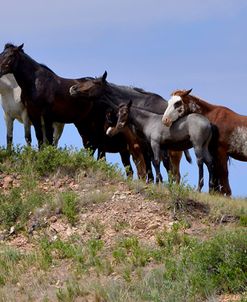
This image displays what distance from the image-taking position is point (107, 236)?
1566cm

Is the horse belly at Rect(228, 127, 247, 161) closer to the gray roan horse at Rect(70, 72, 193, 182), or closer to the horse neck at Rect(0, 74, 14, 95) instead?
the gray roan horse at Rect(70, 72, 193, 182)

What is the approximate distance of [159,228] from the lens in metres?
15.7

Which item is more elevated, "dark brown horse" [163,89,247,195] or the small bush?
"dark brown horse" [163,89,247,195]

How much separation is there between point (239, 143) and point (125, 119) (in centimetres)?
264

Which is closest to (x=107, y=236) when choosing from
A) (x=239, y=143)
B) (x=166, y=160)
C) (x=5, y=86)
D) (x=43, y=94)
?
(x=239, y=143)

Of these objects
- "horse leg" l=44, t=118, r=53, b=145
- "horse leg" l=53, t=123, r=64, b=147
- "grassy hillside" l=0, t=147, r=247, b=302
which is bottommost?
"grassy hillside" l=0, t=147, r=247, b=302

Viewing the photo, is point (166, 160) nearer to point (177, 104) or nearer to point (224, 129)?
point (177, 104)

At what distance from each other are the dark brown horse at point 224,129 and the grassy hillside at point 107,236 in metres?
1.97

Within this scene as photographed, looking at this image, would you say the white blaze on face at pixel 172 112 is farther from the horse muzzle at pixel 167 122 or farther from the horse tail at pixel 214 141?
the horse tail at pixel 214 141

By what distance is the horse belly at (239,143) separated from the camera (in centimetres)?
1930

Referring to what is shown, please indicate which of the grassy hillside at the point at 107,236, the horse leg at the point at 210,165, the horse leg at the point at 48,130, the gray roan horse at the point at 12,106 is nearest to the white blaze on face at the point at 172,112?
the horse leg at the point at 210,165

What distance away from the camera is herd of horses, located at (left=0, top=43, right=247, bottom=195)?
63.6 ft

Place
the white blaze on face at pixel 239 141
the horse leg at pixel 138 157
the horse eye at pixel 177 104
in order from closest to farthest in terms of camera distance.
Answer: the white blaze on face at pixel 239 141 → the horse eye at pixel 177 104 → the horse leg at pixel 138 157

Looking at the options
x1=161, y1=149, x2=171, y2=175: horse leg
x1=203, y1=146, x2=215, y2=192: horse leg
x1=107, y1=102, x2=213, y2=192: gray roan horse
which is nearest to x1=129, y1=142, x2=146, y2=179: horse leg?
x1=161, y1=149, x2=171, y2=175: horse leg
